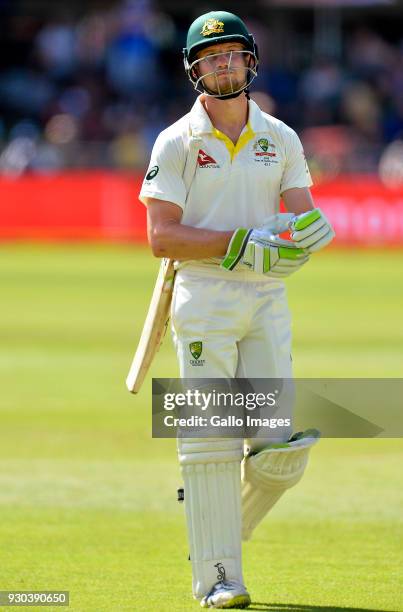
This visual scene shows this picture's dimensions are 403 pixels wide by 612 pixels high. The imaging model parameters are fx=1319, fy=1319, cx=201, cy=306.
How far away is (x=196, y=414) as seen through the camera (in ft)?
15.9

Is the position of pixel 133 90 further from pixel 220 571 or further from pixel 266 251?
pixel 220 571

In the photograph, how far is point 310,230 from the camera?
4699 mm

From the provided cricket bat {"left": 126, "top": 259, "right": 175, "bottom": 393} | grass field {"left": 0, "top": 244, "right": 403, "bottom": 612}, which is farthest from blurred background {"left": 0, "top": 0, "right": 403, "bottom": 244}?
cricket bat {"left": 126, "top": 259, "right": 175, "bottom": 393}

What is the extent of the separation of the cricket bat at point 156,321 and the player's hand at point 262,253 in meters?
0.35

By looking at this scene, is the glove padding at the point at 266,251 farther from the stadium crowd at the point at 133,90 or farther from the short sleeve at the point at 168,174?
the stadium crowd at the point at 133,90

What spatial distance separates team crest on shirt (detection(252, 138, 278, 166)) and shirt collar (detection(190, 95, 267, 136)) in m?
0.05

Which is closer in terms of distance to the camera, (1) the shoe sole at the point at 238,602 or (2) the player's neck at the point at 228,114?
(1) the shoe sole at the point at 238,602

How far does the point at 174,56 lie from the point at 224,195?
24.4 metres

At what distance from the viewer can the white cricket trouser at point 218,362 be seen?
4.82 m

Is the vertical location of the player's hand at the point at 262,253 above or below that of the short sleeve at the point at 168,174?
below

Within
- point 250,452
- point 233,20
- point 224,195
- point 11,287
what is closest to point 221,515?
point 250,452

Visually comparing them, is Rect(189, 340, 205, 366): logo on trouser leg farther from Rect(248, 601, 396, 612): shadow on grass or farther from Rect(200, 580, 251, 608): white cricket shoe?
Rect(248, 601, 396, 612): shadow on grass

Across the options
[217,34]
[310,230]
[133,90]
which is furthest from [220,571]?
[133,90]

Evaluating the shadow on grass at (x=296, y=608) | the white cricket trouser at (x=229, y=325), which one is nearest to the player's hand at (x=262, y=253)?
the white cricket trouser at (x=229, y=325)
